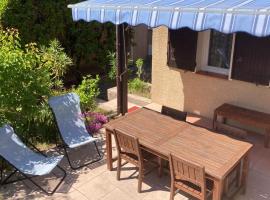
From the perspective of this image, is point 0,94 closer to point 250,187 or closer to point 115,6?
point 115,6

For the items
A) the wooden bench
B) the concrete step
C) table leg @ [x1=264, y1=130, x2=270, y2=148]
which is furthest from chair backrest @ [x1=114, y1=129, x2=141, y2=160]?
the concrete step

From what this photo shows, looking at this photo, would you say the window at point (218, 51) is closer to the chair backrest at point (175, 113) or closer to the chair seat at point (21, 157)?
the chair backrest at point (175, 113)

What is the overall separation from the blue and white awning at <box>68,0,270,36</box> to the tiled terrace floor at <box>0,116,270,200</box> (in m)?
4.34

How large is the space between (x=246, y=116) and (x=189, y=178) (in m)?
4.80

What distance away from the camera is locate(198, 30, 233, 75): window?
1172cm

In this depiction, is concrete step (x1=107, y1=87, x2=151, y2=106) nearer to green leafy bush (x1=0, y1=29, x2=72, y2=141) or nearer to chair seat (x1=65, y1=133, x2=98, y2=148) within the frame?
green leafy bush (x1=0, y1=29, x2=72, y2=141)

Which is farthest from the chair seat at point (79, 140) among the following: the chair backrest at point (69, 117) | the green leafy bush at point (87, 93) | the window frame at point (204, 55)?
the window frame at point (204, 55)

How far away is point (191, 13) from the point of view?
7770 millimetres

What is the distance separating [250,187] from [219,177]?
2.67 meters

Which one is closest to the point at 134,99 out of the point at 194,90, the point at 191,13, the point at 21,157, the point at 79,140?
the point at 194,90

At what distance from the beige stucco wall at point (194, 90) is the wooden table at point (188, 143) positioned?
3.77 meters

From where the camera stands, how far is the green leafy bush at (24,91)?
9180mm

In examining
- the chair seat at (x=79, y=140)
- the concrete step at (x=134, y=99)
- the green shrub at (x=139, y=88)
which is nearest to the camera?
the chair seat at (x=79, y=140)

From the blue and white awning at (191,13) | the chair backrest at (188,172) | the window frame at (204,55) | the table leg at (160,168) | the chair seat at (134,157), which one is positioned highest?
the blue and white awning at (191,13)
